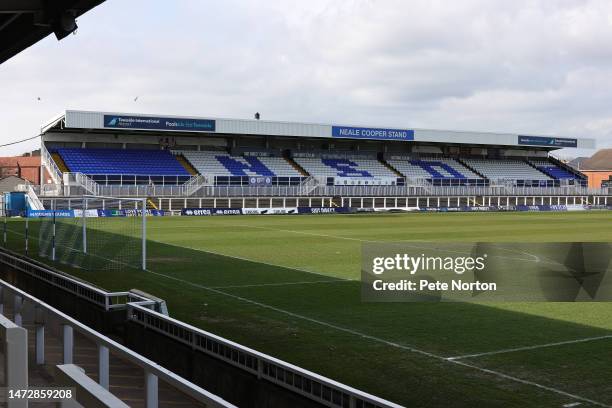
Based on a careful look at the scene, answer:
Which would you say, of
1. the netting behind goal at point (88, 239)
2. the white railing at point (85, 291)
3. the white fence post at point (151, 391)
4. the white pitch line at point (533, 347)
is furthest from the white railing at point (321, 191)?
the white fence post at point (151, 391)

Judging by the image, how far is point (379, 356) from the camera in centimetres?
905

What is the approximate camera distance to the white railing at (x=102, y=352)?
4012 millimetres

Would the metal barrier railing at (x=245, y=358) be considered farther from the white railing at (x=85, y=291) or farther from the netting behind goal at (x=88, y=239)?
the netting behind goal at (x=88, y=239)

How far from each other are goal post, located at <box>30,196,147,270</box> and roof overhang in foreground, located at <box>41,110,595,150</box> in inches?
914

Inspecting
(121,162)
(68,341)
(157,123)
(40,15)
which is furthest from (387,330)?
(157,123)

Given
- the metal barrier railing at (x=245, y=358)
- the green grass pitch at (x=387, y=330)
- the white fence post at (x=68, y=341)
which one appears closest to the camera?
the metal barrier railing at (x=245, y=358)

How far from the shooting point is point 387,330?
10797mm

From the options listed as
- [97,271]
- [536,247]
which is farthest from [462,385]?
[536,247]

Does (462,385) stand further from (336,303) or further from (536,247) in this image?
(536,247)

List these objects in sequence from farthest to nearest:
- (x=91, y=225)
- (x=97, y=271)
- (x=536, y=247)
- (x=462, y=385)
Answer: (x=91, y=225) < (x=536, y=247) < (x=97, y=271) < (x=462, y=385)

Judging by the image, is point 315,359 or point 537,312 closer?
point 315,359

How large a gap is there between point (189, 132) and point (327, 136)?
1297 centimetres

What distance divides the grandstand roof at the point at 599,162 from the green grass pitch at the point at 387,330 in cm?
11569
